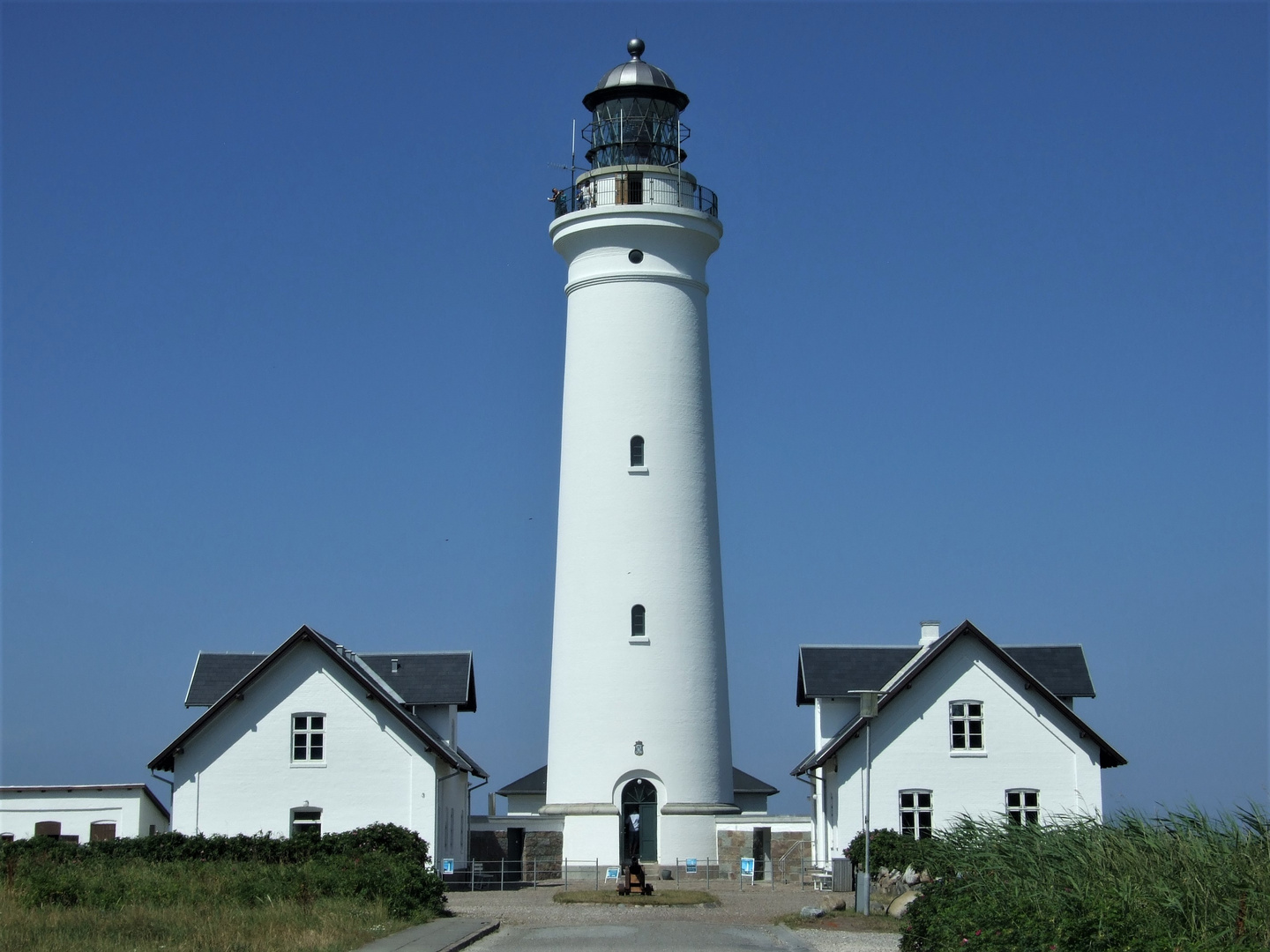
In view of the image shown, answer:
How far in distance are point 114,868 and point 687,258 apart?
692 inches

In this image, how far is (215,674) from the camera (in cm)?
3694

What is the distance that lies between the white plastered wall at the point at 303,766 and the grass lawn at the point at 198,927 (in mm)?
9633

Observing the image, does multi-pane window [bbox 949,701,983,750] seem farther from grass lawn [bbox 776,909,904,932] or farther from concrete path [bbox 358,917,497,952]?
concrete path [bbox 358,917,497,952]

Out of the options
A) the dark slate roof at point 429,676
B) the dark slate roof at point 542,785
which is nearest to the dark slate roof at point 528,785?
the dark slate roof at point 542,785

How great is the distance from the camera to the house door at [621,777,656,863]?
114ft

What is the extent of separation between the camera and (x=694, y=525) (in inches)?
1393

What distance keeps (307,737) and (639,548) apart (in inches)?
310

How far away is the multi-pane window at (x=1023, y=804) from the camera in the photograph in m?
32.8

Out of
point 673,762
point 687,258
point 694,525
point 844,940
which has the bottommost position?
point 844,940

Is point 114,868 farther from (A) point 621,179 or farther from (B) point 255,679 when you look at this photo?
(A) point 621,179

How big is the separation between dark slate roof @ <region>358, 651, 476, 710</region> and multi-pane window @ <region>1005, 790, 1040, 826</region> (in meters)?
12.4

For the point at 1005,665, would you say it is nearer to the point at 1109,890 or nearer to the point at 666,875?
the point at 666,875

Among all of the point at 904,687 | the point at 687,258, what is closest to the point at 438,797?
the point at 904,687

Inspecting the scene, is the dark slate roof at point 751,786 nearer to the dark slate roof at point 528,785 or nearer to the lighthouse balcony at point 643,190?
the dark slate roof at point 528,785
